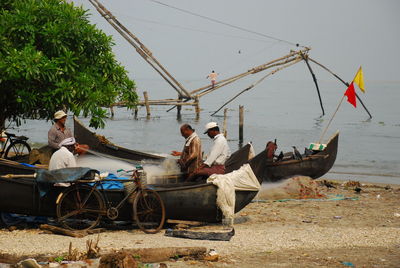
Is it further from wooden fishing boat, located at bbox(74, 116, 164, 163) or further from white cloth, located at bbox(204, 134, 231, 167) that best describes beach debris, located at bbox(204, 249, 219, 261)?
wooden fishing boat, located at bbox(74, 116, 164, 163)

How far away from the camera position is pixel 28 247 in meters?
8.20

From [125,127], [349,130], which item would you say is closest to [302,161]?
[125,127]

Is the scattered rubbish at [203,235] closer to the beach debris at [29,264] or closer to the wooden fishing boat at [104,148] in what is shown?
the beach debris at [29,264]

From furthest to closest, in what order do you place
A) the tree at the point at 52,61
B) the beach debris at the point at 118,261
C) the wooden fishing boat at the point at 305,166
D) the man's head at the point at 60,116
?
the wooden fishing boat at the point at 305,166
the tree at the point at 52,61
the man's head at the point at 60,116
the beach debris at the point at 118,261

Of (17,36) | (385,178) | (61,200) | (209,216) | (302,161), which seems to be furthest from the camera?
(385,178)

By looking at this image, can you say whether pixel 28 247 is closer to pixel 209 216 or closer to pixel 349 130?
pixel 209 216

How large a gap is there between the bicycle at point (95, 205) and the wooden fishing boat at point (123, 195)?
0.41 feet

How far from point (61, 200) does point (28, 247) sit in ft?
3.47

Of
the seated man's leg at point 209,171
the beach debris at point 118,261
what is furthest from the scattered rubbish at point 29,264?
the seated man's leg at point 209,171

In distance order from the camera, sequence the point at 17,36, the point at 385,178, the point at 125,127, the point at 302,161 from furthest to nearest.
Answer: the point at 125,127 < the point at 385,178 < the point at 302,161 < the point at 17,36

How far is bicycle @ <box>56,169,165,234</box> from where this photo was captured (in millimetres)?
9117

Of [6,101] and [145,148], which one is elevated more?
[6,101]

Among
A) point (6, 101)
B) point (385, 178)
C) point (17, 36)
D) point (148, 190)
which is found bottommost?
point (385, 178)

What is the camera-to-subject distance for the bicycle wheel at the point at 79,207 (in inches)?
358
